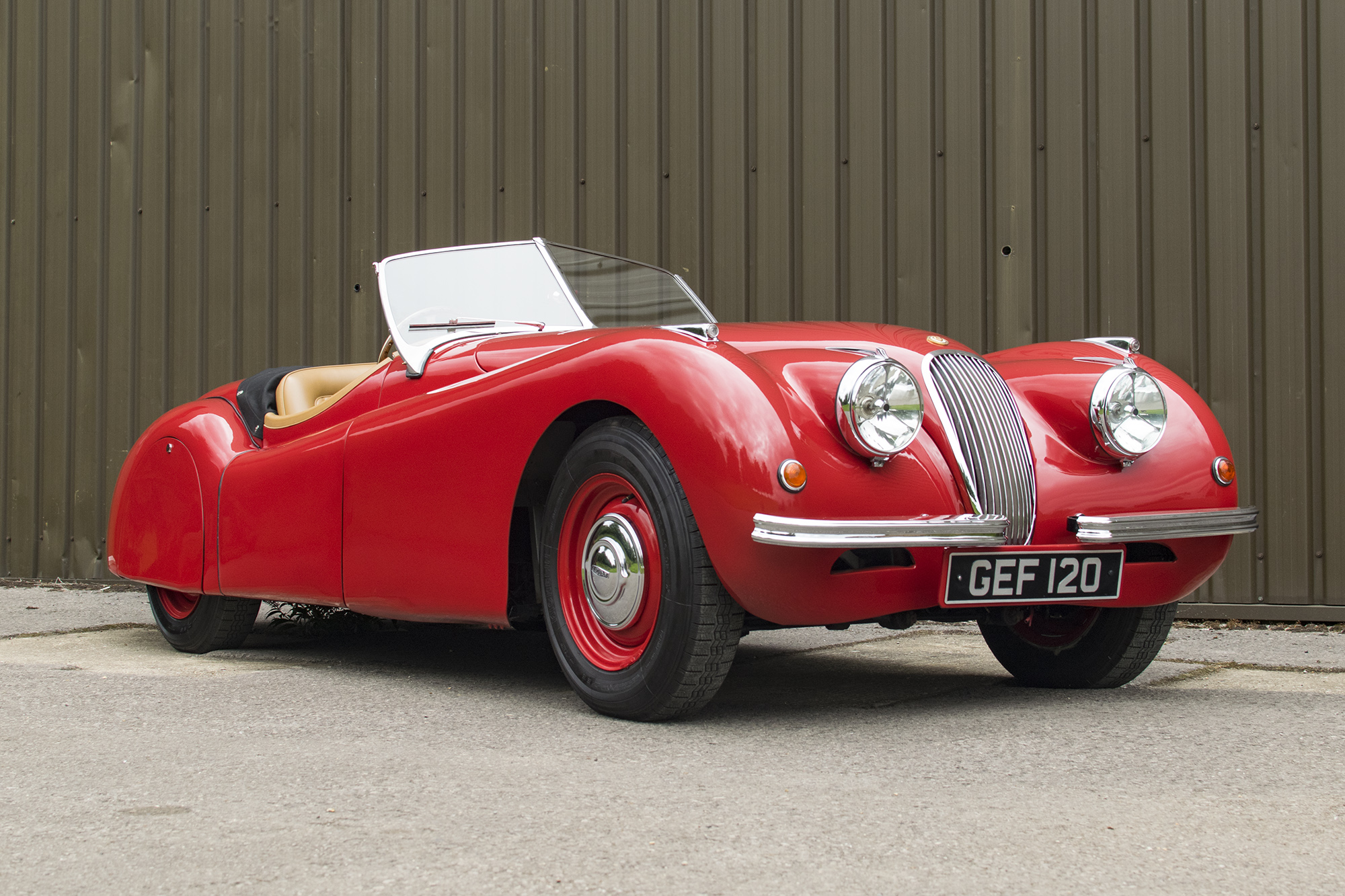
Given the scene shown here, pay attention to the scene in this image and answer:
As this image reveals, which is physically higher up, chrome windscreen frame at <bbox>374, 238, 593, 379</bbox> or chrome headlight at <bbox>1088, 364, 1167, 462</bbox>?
chrome windscreen frame at <bbox>374, 238, 593, 379</bbox>

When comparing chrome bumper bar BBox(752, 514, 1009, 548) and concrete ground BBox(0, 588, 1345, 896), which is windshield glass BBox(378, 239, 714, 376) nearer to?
concrete ground BBox(0, 588, 1345, 896)

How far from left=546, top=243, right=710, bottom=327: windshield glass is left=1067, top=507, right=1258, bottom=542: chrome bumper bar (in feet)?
4.95

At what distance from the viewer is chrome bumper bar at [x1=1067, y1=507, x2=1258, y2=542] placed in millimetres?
3023

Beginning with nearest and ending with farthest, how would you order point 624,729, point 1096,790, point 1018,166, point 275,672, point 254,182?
point 1096,790 → point 624,729 → point 275,672 → point 1018,166 → point 254,182

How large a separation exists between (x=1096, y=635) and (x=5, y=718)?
2859 millimetres

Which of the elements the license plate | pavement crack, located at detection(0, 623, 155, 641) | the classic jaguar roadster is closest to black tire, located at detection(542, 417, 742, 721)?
the classic jaguar roadster

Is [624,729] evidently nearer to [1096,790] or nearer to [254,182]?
[1096,790]

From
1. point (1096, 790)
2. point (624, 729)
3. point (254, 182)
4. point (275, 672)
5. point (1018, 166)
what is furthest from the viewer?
point (254, 182)

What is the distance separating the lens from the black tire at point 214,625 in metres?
4.43

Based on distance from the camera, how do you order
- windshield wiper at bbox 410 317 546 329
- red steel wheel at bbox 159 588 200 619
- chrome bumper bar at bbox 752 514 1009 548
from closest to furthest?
chrome bumper bar at bbox 752 514 1009 548 → windshield wiper at bbox 410 317 546 329 → red steel wheel at bbox 159 588 200 619

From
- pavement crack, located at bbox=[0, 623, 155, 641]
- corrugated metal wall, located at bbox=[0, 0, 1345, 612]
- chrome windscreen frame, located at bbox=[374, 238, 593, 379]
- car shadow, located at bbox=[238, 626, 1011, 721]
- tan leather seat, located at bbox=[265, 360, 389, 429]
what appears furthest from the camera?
corrugated metal wall, located at bbox=[0, 0, 1345, 612]

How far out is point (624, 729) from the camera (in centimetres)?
292

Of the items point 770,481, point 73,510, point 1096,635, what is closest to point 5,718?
point 770,481

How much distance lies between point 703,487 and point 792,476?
217 millimetres
